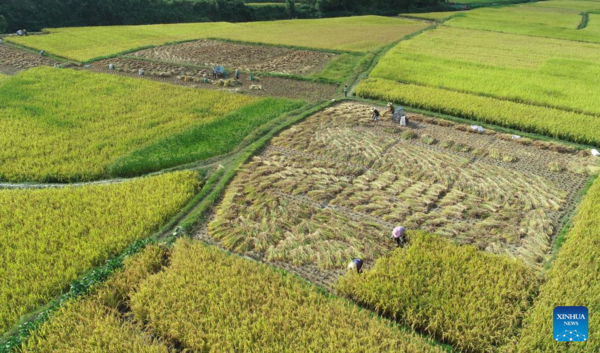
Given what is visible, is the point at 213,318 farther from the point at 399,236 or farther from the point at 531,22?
the point at 531,22

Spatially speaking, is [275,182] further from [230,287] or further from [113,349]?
[113,349]

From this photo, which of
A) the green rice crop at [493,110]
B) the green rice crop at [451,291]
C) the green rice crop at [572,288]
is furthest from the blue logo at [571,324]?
the green rice crop at [493,110]

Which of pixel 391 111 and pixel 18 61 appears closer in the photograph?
pixel 391 111

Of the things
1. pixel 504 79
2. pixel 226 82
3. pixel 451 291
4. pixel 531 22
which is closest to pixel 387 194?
pixel 451 291

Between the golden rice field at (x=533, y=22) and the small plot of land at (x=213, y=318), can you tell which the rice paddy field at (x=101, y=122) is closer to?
the small plot of land at (x=213, y=318)

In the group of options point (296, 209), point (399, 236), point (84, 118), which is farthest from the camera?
point (84, 118)

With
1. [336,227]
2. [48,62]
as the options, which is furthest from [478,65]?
[48,62]

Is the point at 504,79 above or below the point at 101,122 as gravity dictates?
above
